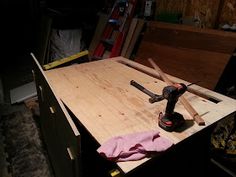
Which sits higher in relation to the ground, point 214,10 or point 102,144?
point 214,10

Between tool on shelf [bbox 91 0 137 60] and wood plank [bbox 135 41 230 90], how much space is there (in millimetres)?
520

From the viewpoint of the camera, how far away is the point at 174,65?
194 cm

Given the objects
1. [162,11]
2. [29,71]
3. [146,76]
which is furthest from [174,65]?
[29,71]

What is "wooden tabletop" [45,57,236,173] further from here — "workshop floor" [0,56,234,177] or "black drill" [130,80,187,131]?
"workshop floor" [0,56,234,177]

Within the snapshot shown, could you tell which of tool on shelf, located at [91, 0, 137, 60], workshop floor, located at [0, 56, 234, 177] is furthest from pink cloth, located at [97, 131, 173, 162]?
tool on shelf, located at [91, 0, 137, 60]

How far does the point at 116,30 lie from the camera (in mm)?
2787

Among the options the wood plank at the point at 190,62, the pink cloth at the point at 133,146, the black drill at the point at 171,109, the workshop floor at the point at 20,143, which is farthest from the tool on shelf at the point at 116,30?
the pink cloth at the point at 133,146

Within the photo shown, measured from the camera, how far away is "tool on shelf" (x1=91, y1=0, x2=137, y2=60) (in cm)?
260

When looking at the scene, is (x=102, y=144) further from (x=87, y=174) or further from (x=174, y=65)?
(x=174, y=65)

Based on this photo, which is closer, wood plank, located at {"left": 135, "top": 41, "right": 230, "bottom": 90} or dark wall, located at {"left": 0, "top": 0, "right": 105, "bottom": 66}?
wood plank, located at {"left": 135, "top": 41, "right": 230, "bottom": 90}

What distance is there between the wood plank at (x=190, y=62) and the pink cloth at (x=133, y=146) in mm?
1009

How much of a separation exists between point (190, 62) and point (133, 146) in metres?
1.25

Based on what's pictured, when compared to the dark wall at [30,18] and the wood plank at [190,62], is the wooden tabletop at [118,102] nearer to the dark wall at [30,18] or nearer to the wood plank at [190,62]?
the wood plank at [190,62]

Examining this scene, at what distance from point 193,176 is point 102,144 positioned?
1.02m
